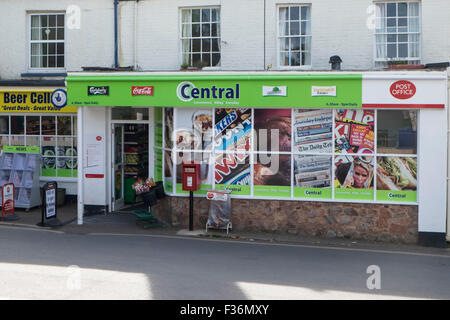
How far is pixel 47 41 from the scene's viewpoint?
50.6 feet

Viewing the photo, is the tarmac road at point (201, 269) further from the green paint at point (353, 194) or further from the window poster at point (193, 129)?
the window poster at point (193, 129)

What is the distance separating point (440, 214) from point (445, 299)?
4.07m

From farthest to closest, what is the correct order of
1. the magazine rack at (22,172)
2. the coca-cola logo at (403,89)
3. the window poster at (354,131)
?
the magazine rack at (22,172) < the window poster at (354,131) < the coca-cola logo at (403,89)

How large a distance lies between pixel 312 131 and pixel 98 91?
5250mm

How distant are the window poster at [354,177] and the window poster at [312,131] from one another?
483mm

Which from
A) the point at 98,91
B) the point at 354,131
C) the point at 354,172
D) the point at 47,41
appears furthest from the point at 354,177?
the point at 47,41

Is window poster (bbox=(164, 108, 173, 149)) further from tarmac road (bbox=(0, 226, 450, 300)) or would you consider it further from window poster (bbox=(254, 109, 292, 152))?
tarmac road (bbox=(0, 226, 450, 300))

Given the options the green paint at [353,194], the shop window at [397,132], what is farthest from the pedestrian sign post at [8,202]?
the shop window at [397,132]

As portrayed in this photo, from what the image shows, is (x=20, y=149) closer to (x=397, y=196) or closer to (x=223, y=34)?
(x=223, y=34)

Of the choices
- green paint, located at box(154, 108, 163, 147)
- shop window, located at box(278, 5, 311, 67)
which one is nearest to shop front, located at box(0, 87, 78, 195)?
green paint, located at box(154, 108, 163, 147)

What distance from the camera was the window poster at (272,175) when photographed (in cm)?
1223

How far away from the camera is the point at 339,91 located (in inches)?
456

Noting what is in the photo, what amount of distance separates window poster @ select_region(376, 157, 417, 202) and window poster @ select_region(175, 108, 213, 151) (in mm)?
4022
